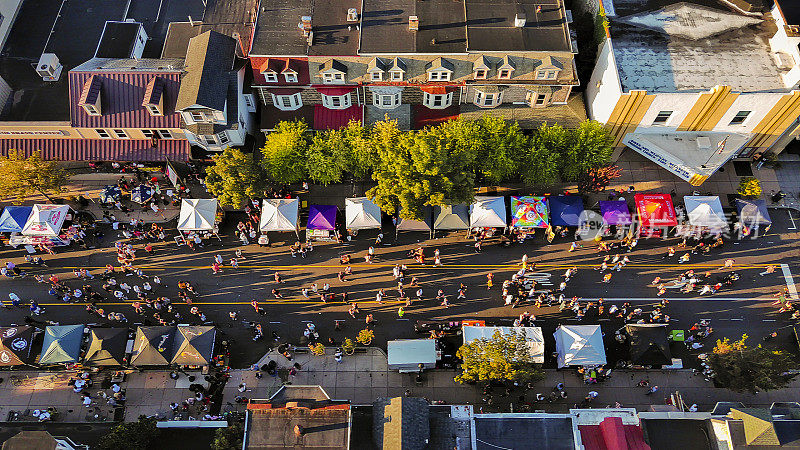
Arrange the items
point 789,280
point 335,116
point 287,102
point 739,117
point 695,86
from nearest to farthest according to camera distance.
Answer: point 789,280 → point 695,86 → point 739,117 → point 287,102 → point 335,116

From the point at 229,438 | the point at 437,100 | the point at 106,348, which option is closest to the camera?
the point at 229,438

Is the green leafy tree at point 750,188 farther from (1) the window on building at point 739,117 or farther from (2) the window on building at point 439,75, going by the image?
(2) the window on building at point 439,75

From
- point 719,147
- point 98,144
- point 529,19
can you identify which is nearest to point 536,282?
point 719,147

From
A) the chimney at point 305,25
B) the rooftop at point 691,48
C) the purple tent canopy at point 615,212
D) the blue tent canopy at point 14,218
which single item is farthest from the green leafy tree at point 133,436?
the rooftop at point 691,48

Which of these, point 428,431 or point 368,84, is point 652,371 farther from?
point 368,84

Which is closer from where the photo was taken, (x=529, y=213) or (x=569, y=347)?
(x=569, y=347)

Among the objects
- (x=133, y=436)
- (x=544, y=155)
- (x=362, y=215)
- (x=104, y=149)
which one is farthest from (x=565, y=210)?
(x=104, y=149)

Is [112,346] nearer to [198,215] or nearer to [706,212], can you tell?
[198,215]
